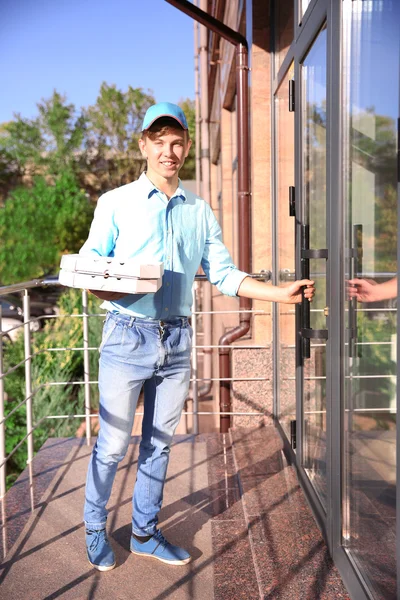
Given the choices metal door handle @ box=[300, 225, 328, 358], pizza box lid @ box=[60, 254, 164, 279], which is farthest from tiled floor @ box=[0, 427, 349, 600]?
pizza box lid @ box=[60, 254, 164, 279]

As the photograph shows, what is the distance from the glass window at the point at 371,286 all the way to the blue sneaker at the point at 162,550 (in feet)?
2.16

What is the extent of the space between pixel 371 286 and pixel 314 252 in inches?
30.7

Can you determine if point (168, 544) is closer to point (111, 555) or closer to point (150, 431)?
point (111, 555)

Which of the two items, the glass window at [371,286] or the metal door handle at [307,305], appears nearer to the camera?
the glass window at [371,286]

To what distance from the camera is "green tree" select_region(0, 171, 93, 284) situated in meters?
27.7

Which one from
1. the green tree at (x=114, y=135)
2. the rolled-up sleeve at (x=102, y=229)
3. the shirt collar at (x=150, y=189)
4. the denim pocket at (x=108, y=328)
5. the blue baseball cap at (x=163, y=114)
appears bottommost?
the denim pocket at (x=108, y=328)

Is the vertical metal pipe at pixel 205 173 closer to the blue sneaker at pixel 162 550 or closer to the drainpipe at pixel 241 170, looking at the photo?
the drainpipe at pixel 241 170

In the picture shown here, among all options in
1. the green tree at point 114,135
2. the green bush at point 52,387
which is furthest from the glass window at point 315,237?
the green tree at point 114,135

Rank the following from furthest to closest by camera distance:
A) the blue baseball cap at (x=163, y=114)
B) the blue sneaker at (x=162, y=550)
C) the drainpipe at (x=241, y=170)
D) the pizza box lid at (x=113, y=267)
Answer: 1. the drainpipe at (x=241, y=170)
2. the blue sneaker at (x=162, y=550)
3. the blue baseball cap at (x=163, y=114)
4. the pizza box lid at (x=113, y=267)

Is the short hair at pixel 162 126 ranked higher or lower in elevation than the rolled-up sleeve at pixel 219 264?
higher

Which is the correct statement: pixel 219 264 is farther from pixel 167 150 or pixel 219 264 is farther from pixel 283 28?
pixel 283 28

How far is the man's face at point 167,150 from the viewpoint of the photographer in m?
2.40

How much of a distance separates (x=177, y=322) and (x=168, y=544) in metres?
0.90

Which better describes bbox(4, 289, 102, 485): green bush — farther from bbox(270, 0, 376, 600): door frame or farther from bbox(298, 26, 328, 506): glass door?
bbox(270, 0, 376, 600): door frame
